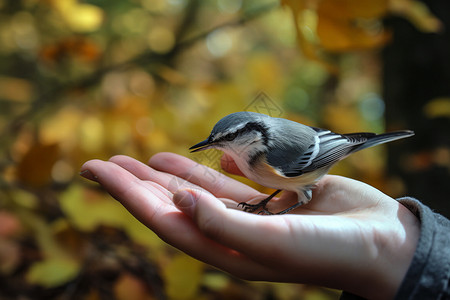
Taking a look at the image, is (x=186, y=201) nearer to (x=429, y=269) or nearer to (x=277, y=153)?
(x=277, y=153)

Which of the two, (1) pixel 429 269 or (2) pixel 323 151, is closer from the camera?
(1) pixel 429 269

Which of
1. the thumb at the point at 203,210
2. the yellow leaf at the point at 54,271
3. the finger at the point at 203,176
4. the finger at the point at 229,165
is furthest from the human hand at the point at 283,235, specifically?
the yellow leaf at the point at 54,271

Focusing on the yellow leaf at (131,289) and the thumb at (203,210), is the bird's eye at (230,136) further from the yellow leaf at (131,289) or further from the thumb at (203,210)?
the yellow leaf at (131,289)

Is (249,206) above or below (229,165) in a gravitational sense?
below

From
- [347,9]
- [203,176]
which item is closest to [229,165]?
[203,176]

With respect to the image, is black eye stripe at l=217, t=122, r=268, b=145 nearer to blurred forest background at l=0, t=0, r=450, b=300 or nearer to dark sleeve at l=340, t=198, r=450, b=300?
blurred forest background at l=0, t=0, r=450, b=300

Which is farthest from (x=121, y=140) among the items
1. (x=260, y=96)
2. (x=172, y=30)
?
(x=172, y=30)

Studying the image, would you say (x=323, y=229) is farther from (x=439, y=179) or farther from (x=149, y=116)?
(x=439, y=179)
